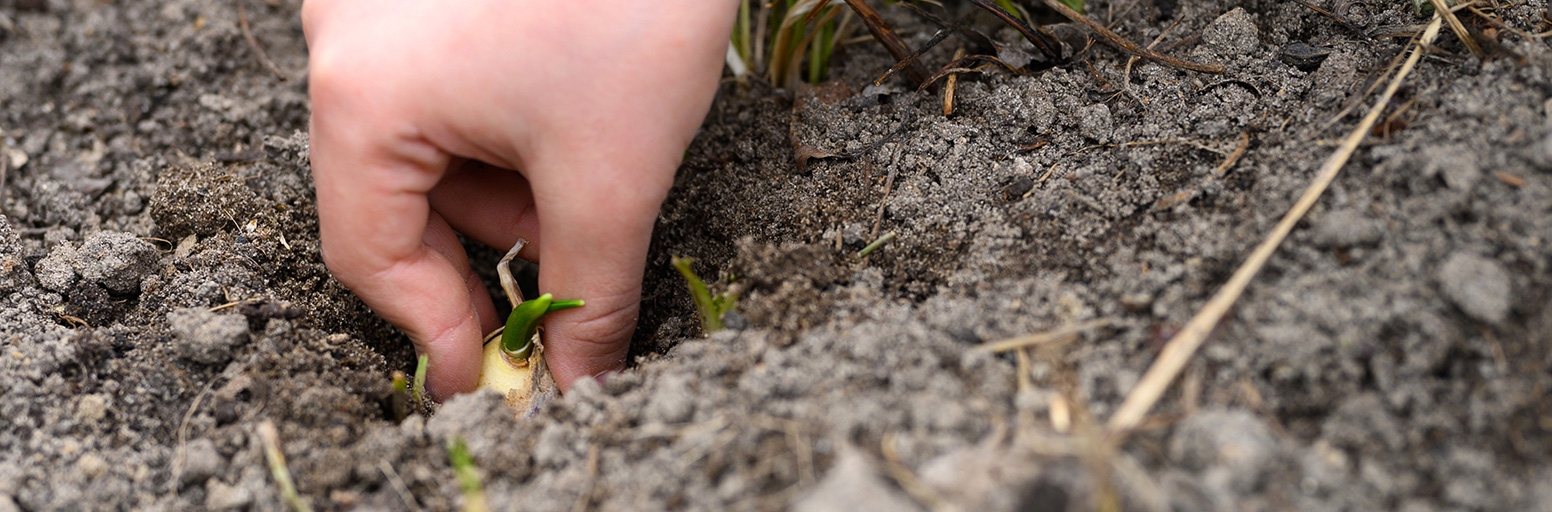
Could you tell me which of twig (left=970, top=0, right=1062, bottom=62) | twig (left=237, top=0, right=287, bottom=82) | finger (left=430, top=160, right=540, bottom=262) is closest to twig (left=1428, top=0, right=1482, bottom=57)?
twig (left=970, top=0, right=1062, bottom=62)

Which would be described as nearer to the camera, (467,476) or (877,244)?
(467,476)

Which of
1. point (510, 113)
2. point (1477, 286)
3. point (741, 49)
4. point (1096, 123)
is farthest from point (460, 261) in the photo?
point (1477, 286)

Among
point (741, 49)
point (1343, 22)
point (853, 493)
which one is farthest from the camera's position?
point (741, 49)

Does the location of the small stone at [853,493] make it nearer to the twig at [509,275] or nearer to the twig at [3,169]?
the twig at [509,275]

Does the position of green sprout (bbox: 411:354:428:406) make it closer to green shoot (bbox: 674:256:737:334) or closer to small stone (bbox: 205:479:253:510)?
small stone (bbox: 205:479:253:510)

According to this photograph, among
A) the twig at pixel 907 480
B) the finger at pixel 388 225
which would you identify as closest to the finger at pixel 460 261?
the finger at pixel 388 225

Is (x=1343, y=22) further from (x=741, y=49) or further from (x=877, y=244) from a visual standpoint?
(x=741, y=49)
